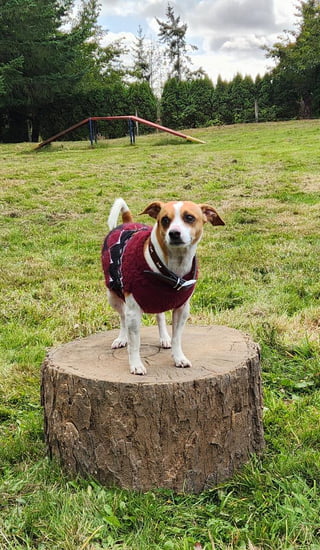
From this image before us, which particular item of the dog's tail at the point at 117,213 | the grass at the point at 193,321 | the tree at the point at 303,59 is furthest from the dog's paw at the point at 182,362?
the tree at the point at 303,59

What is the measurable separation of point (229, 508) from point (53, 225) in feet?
24.0

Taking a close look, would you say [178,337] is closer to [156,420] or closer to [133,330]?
[133,330]

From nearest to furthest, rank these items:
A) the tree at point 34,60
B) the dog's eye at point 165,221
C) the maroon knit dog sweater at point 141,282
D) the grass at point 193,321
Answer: the grass at point 193,321
the dog's eye at point 165,221
the maroon knit dog sweater at point 141,282
the tree at point 34,60

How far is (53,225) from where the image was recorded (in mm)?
9305

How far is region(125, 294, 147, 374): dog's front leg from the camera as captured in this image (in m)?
2.83

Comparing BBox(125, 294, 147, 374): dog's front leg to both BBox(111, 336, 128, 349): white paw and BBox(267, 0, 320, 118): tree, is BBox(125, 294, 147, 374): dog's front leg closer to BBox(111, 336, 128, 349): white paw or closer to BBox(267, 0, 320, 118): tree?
BBox(111, 336, 128, 349): white paw

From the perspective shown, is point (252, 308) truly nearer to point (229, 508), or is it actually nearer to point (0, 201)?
point (229, 508)

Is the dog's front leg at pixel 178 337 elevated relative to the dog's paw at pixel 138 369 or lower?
elevated

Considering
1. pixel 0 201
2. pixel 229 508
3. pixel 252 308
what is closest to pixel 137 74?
pixel 0 201

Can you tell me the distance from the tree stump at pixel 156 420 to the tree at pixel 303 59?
29.6 m

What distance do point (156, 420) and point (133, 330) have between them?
48 cm

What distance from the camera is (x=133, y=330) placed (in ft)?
9.31

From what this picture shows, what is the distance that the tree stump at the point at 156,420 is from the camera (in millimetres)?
2693

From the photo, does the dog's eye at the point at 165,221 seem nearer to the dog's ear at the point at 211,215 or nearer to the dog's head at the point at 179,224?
the dog's head at the point at 179,224
